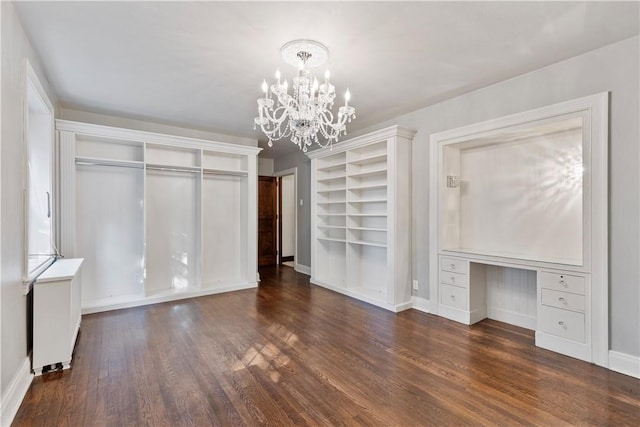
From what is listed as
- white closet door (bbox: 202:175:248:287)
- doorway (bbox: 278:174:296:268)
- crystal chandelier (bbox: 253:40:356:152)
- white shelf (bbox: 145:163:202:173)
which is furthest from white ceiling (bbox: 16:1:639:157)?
doorway (bbox: 278:174:296:268)

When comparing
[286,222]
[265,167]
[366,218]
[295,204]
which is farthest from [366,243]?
[265,167]

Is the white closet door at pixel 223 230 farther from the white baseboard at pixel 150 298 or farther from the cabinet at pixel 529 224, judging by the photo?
the cabinet at pixel 529 224

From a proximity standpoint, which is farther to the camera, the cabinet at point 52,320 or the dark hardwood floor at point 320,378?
the cabinet at point 52,320

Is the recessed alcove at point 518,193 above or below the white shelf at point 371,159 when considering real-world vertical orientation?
below

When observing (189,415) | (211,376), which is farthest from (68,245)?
(189,415)

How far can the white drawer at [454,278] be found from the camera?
11.6 ft

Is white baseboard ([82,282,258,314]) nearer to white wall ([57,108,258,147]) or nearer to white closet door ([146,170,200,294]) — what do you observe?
white closet door ([146,170,200,294])

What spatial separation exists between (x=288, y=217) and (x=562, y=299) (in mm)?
5766

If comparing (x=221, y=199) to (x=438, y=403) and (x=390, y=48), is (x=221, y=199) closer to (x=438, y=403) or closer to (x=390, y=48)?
(x=390, y=48)

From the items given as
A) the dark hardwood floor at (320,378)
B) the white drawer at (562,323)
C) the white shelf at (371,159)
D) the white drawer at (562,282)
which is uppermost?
the white shelf at (371,159)

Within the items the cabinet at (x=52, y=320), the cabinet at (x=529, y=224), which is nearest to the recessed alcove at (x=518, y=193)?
the cabinet at (x=529, y=224)

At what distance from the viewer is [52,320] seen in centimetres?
247

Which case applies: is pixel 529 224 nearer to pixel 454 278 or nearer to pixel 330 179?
pixel 454 278

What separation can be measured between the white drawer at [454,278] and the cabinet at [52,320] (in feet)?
12.2
